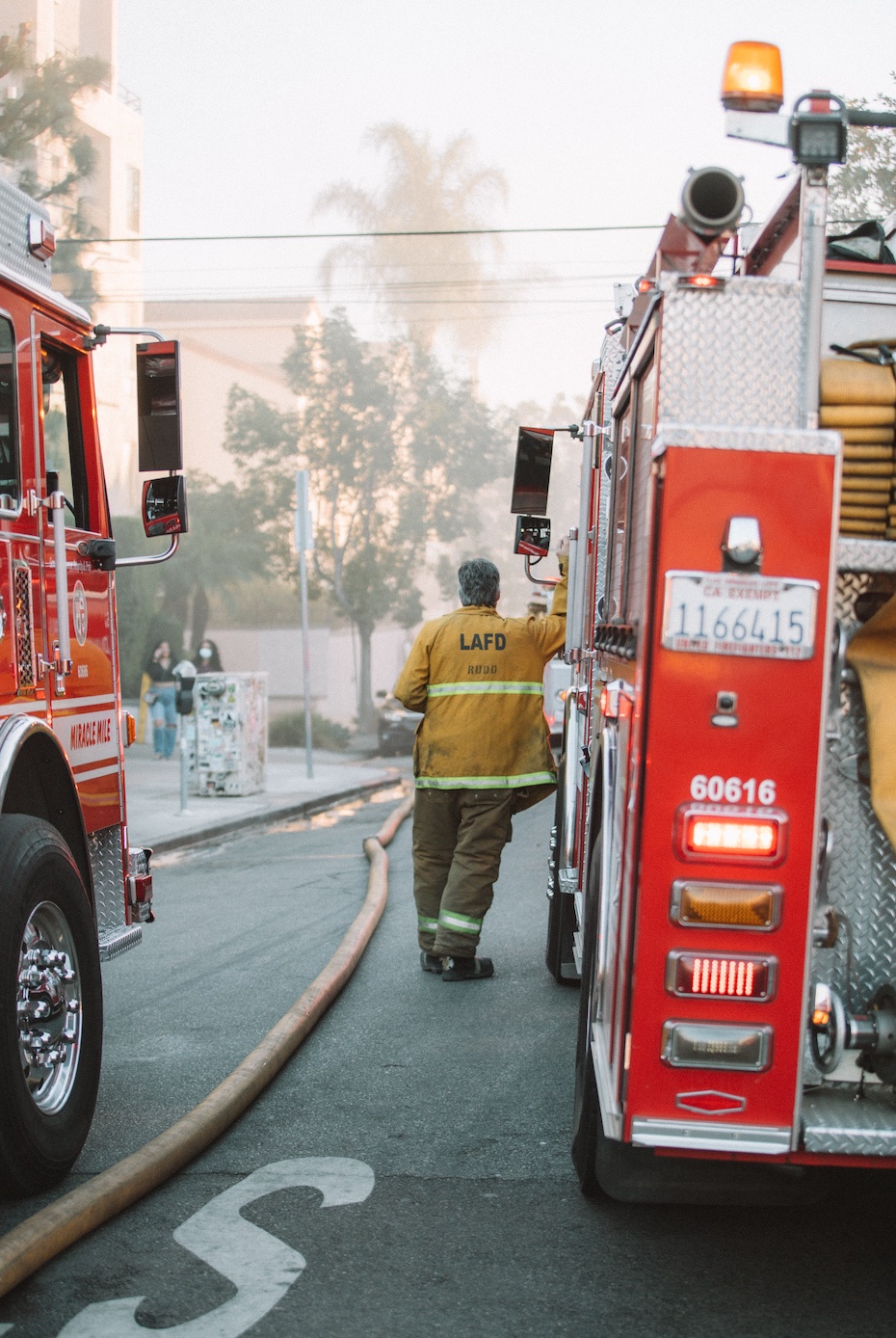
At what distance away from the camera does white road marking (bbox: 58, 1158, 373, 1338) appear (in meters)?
3.19

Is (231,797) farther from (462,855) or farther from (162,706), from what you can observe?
(462,855)

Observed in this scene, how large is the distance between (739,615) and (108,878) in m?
3.08

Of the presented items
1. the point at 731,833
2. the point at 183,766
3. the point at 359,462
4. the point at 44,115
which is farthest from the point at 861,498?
the point at 359,462

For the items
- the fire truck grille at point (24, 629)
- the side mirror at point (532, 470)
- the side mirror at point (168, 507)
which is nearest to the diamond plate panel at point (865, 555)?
the fire truck grille at point (24, 629)

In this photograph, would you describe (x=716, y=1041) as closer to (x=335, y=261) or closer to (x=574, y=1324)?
(x=574, y=1324)

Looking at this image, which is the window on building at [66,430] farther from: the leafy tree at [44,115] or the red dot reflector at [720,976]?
the leafy tree at [44,115]

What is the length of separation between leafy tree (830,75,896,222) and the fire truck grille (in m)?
13.7

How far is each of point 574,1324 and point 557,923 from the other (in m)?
3.36

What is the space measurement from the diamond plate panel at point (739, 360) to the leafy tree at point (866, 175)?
13.9 metres

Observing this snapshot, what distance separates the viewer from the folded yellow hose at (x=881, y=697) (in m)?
3.05

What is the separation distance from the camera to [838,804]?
319 cm

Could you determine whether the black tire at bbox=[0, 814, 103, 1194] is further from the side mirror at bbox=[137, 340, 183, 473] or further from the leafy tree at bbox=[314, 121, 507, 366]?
the leafy tree at bbox=[314, 121, 507, 366]

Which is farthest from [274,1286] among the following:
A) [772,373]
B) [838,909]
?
[772,373]

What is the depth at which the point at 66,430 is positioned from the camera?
520cm
